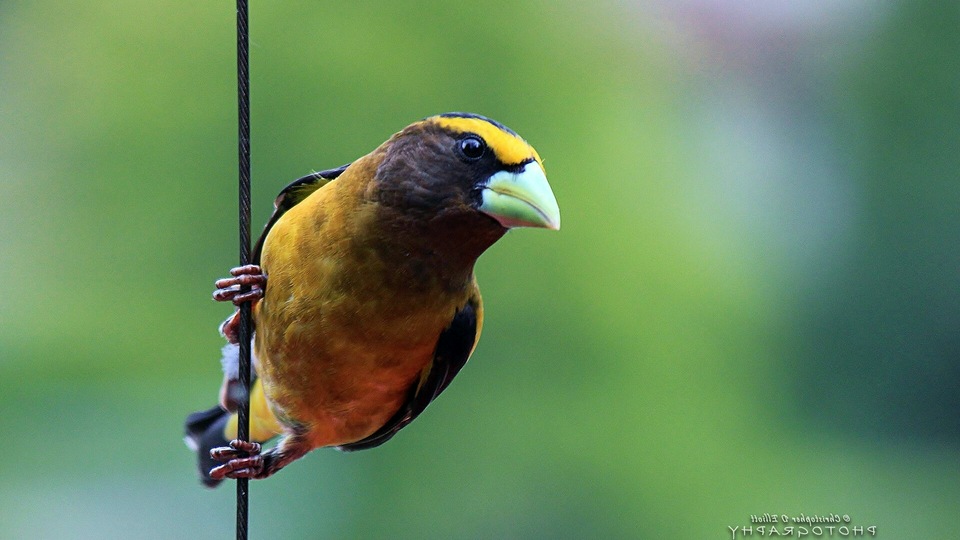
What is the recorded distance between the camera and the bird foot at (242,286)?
8.38 feet

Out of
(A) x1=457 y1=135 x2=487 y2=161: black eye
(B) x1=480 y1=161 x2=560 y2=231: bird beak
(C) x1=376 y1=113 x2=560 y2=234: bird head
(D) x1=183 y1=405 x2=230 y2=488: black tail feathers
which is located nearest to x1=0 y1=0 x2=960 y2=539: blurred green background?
(D) x1=183 y1=405 x2=230 y2=488: black tail feathers

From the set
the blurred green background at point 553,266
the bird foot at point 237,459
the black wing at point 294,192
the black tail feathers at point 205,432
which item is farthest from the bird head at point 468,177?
the blurred green background at point 553,266

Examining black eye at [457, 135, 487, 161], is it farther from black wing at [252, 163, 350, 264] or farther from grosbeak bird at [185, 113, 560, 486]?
black wing at [252, 163, 350, 264]

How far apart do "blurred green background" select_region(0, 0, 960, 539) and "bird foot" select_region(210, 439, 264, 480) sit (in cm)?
496

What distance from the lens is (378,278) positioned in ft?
7.98

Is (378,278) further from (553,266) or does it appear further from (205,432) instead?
(553,266)

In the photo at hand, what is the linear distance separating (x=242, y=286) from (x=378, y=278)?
1.41ft

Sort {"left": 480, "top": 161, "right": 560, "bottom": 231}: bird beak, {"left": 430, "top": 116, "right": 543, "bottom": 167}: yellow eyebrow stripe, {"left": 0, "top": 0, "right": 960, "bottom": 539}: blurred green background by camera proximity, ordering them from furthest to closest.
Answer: {"left": 0, "top": 0, "right": 960, "bottom": 539}: blurred green background
{"left": 430, "top": 116, "right": 543, "bottom": 167}: yellow eyebrow stripe
{"left": 480, "top": 161, "right": 560, "bottom": 231}: bird beak

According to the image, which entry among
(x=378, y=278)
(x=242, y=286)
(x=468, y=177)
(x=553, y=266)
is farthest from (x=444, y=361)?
(x=553, y=266)

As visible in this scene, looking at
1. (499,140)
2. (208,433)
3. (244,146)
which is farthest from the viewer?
(208,433)

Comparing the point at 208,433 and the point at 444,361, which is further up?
the point at 444,361

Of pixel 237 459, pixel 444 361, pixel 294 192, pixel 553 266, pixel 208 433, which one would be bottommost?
pixel 237 459

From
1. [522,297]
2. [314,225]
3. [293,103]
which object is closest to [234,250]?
[293,103]

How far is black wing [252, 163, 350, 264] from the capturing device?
2.97m
